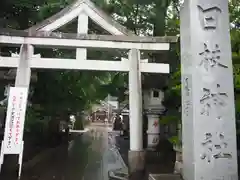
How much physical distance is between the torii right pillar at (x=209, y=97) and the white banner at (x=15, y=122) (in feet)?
16.8

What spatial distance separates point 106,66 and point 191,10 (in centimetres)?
466

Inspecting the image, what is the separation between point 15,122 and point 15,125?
9 cm

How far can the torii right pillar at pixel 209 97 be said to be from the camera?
4781 millimetres

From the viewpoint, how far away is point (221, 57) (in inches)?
197

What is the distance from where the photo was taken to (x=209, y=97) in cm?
493

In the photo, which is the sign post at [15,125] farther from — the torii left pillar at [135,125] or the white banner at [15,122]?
the torii left pillar at [135,125]

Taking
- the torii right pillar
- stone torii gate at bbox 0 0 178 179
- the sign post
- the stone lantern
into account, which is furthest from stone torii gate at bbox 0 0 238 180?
the stone lantern

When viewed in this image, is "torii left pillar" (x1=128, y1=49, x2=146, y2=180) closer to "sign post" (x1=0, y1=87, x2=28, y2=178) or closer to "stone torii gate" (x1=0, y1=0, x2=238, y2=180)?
"sign post" (x1=0, y1=87, x2=28, y2=178)

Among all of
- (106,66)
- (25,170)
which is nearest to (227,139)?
(106,66)

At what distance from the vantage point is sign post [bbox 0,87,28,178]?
7.90m

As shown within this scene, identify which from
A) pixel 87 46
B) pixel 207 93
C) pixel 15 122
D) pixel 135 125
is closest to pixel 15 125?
pixel 15 122

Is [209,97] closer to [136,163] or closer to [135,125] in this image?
[135,125]

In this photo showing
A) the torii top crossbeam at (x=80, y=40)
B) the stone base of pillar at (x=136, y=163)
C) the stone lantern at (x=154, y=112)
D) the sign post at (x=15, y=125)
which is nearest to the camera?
the sign post at (x=15, y=125)

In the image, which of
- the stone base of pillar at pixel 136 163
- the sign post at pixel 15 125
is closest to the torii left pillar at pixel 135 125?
the stone base of pillar at pixel 136 163
